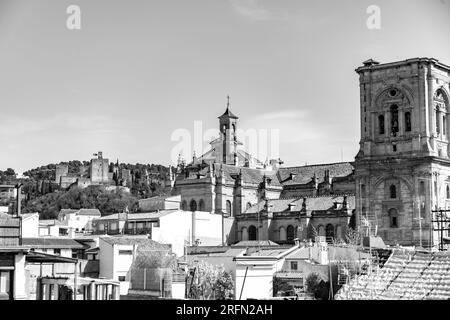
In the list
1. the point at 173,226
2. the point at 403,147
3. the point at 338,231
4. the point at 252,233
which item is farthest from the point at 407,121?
the point at 173,226

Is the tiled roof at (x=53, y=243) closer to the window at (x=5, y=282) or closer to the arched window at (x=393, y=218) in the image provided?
the window at (x=5, y=282)

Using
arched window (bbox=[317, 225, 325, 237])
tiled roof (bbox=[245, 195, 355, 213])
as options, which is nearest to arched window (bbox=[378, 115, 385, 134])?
tiled roof (bbox=[245, 195, 355, 213])

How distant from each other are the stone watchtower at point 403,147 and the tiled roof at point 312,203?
3.65 meters

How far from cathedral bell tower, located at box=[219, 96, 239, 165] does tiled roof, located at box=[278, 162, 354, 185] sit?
181 inches

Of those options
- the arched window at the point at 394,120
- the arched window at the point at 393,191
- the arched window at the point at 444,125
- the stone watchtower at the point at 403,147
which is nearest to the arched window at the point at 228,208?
the stone watchtower at the point at 403,147

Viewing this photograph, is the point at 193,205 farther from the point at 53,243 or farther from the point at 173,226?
the point at 53,243

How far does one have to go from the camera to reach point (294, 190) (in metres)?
70.9

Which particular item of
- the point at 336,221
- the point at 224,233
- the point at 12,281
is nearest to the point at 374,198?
the point at 336,221

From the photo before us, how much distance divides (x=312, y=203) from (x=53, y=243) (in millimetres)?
27456

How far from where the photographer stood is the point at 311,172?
7169cm
